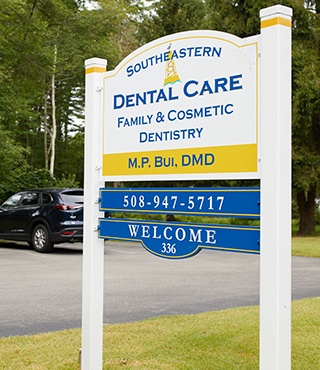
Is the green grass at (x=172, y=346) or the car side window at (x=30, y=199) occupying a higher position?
the car side window at (x=30, y=199)

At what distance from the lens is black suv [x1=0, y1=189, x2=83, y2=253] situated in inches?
651

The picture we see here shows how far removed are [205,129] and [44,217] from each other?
1276 cm

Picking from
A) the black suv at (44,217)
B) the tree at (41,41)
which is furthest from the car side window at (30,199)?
the tree at (41,41)

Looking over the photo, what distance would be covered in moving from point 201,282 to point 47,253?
629 cm

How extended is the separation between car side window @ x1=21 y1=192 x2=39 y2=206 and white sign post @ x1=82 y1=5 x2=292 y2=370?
1236 centimetres

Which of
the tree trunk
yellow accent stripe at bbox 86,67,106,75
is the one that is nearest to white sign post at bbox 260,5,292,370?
yellow accent stripe at bbox 86,67,106,75

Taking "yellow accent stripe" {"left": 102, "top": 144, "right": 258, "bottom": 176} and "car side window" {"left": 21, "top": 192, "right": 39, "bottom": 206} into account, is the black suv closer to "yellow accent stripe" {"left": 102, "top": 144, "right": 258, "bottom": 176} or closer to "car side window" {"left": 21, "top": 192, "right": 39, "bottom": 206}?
"car side window" {"left": 21, "top": 192, "right": 39, "bottom": 206}

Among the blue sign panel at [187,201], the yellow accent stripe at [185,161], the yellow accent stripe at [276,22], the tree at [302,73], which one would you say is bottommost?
the blue sign panel at [187,201]

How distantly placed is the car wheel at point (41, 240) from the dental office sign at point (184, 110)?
38.5 ft

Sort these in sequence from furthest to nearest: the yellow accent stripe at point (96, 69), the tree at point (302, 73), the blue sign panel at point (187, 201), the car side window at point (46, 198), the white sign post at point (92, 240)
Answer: the tree at point (302, 73) < the car side window at point (46, 198) < the yellow accent stripe at point (96, 69) < the white sign post at point (92, 240) < the blue sign panel at point (187, 201)

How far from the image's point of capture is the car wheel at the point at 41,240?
55.0 ft

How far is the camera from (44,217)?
16.9m

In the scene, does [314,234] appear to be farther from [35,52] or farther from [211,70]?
[211,70]

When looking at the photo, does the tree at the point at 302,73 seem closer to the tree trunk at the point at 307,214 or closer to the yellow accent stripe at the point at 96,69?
the tree trunk at the point at 307,214
